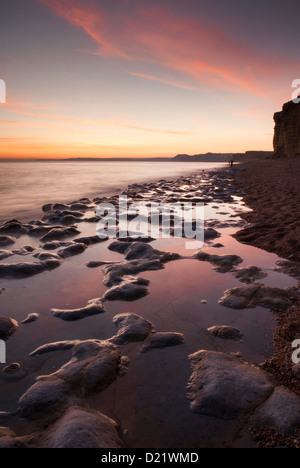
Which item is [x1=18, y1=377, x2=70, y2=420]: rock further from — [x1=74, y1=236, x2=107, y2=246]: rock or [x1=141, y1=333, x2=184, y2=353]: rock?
[x1=74, y1=236, x2=107, y2=246]: rock

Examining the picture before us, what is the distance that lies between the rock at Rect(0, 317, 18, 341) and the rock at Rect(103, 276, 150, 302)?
0.96 m

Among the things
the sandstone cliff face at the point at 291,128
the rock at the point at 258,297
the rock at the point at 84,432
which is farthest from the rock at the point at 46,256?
the sandstone cliff face at the point at 291,128

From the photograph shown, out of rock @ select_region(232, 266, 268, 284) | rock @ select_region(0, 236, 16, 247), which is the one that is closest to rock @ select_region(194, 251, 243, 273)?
rock @ select_region(232, 266, 268, 284)

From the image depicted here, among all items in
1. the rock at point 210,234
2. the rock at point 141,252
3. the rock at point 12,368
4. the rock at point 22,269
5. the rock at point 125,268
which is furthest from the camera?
the rock at point 210,234

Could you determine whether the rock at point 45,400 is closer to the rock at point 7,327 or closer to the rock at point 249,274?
the rock at point 7,327

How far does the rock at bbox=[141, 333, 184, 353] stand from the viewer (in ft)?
7.12

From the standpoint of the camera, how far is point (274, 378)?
1782 millimetres

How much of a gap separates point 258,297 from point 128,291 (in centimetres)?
149

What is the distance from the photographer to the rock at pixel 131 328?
7.43 ft

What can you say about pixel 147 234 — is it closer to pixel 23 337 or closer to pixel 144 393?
pixel 23 337

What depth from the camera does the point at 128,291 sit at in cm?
309

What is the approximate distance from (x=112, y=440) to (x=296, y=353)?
1.51 m

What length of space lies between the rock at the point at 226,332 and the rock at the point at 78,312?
45.4 inches
